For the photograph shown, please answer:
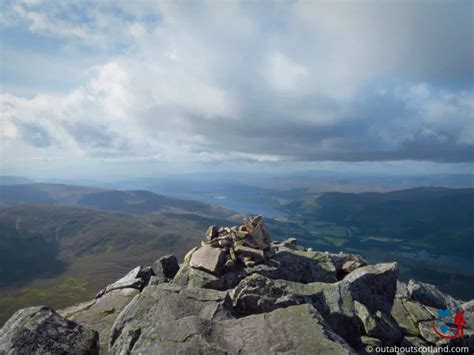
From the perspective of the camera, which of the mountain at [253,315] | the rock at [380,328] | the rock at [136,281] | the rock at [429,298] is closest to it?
the mountain at [253,315]

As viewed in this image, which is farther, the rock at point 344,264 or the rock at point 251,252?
the rock at point 344,264

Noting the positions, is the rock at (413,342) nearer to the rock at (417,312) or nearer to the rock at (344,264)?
the rock at (417,312)

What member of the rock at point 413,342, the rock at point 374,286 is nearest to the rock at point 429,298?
the rock at point 374,286

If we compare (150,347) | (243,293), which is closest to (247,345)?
(150,347)

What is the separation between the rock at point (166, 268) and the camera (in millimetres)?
28817

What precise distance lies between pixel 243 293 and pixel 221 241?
832 centimetres

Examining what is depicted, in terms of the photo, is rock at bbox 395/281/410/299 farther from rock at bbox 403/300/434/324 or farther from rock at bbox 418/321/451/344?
rock at bbox 418/321/451/344

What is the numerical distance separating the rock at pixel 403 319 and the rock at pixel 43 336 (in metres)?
21.3

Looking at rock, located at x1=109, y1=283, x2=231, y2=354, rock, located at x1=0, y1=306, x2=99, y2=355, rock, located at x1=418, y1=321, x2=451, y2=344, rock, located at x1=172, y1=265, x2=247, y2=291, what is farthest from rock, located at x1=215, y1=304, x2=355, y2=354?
rock, located at x1=418, y1=321, x2=451, y2=344

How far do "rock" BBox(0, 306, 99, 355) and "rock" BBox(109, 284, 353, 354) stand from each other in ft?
4.85

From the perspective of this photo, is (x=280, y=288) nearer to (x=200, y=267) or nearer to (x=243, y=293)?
(x=243, y=293)

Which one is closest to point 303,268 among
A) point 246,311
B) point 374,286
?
point 374,286

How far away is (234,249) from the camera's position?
25.5 meters

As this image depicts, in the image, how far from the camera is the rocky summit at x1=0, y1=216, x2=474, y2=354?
12.7 m
